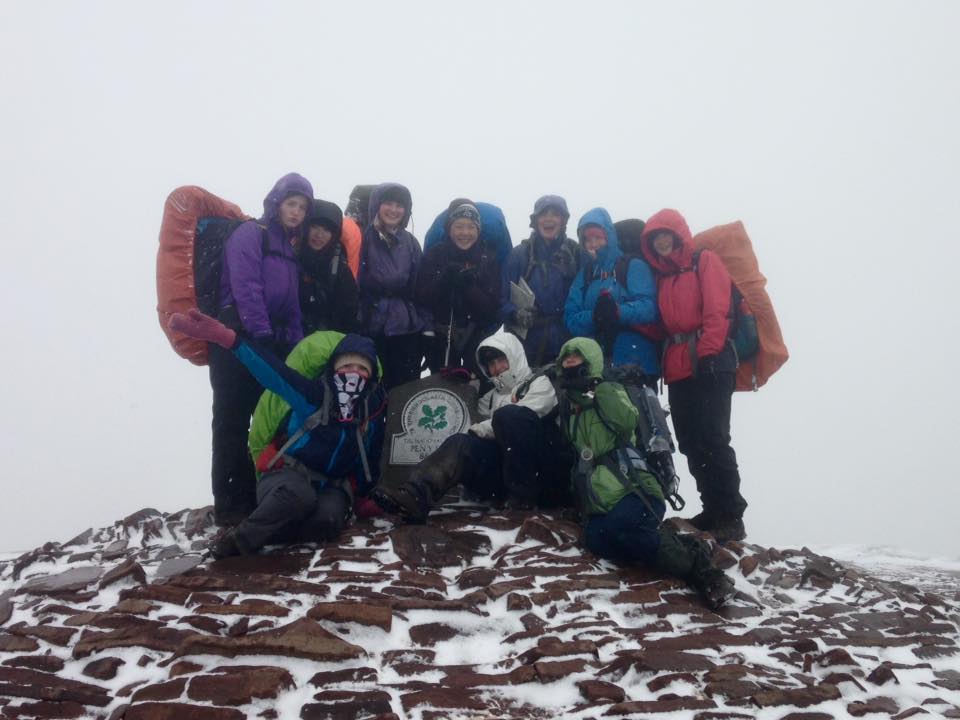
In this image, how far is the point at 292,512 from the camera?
6113 millimetres

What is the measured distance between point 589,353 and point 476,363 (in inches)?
76.2

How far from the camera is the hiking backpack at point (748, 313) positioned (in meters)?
7.85

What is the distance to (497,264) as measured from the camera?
8.55 metres

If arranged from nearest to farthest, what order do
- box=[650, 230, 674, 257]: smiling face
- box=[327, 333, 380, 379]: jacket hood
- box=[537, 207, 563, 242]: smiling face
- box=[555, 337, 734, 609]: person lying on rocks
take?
box=[555, 337, 734, 609]: person lying on rocks, box=[327, 333, 380, 379]: jacket hood, box=[650, 230, 674, 257]: smiling face, box=[537, 207, 563, 242]: smiling face

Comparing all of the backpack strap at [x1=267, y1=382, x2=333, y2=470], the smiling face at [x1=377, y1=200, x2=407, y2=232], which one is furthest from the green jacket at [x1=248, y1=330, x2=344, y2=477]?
the smiling face at [x1=377, y1=200, x2=407, y2=232]

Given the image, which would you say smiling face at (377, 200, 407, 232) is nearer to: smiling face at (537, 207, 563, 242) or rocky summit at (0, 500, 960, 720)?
smiling face at (537, 207, 563, 242)

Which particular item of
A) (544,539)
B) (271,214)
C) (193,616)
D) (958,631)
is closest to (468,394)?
(544,539)

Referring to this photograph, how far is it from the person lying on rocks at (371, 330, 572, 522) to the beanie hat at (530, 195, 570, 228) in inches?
67.1

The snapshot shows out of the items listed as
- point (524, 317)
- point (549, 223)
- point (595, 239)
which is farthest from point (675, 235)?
point (524, 317)

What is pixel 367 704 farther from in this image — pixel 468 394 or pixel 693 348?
pixel 693 348

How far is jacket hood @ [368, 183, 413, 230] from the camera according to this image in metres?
8.20

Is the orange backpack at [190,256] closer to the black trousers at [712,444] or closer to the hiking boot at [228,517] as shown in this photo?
the hiking boot at [228,517]

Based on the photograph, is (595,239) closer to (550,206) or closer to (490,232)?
(550,206)

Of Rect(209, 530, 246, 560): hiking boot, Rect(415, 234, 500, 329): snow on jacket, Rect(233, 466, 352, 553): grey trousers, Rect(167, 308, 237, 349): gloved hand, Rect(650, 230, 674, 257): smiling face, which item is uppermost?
Rect(650, 230, 674, 257): smiling face
